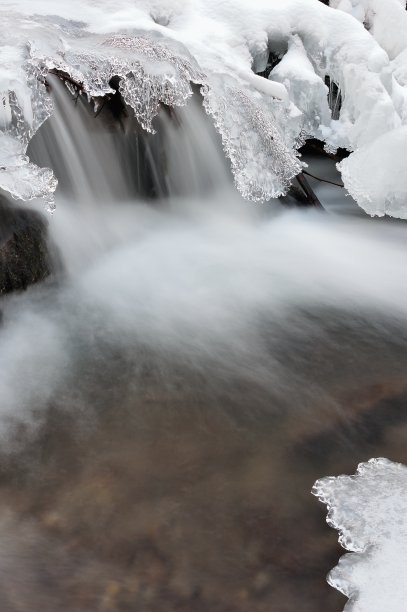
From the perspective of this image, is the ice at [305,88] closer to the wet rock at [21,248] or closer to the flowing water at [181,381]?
the flowing water at [181,381]

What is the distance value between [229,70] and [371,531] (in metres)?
2.99

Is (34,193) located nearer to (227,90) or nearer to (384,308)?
(227,90)

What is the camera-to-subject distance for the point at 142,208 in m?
3.83

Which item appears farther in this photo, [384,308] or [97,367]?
[384,308]

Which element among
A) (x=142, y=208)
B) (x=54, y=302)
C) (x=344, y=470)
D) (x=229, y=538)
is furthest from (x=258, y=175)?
(x=229, y=538)

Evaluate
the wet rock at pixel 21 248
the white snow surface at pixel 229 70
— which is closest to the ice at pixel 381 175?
the white snow surface at pixel 229 70

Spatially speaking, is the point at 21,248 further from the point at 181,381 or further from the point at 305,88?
the point at 305,88

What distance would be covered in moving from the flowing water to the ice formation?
0.17 feet

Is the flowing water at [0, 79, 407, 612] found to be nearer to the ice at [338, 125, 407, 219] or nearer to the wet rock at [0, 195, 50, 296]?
the wet rock at [0, 195, 50, 296]

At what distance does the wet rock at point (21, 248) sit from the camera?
2672 millimetres

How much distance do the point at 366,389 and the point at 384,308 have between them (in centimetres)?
89

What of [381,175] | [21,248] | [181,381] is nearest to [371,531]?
[181,381]

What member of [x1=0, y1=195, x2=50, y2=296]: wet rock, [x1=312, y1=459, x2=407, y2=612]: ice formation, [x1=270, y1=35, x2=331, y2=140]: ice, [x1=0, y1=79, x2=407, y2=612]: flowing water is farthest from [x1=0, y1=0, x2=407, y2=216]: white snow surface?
[x1=312, y1=459, x2=407, y2=612]: ice formation

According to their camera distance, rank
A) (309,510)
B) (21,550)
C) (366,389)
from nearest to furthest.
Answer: (21,550) → (309,510) → (366,389)
